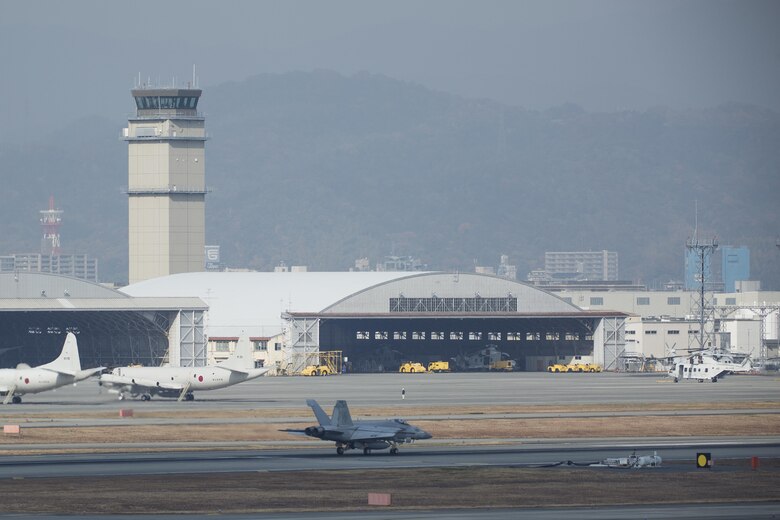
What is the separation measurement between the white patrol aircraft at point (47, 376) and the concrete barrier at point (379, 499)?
55.2 metres

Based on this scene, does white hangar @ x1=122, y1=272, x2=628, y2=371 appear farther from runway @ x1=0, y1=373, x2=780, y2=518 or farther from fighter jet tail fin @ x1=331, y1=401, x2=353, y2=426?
fighter jet tail fin @ x1=331, y1=401, x2=353, y2=426

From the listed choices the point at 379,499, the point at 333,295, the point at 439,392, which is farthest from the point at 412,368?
the point at 379,499

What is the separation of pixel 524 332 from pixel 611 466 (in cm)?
12246

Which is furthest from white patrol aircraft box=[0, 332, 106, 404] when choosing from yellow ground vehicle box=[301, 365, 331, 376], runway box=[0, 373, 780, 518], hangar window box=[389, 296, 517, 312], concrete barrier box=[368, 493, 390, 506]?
hangar window box=[389, 296, 517, 312]

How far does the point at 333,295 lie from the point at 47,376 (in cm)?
6926

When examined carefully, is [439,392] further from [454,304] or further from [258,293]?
[258,293]

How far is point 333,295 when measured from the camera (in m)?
172

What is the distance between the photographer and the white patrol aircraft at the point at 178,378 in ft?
365

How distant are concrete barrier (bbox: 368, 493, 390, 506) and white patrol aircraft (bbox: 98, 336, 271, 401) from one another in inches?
2286

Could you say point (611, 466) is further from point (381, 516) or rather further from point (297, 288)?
point (297, 288)

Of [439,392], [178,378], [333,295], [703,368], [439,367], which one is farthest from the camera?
[439,367]

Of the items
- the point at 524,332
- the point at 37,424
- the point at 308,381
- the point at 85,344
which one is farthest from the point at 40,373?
the point at 524,332

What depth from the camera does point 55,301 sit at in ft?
506

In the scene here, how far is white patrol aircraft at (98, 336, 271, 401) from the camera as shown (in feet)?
365
